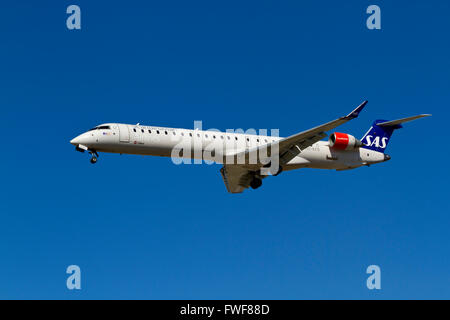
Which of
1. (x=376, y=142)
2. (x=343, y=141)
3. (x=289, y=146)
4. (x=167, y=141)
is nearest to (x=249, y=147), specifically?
(x=289, y=146)

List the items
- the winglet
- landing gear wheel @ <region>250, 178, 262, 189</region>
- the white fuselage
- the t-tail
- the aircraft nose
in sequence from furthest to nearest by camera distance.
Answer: the t-tail
landing gear wheel @ <region>250, 178, 262, 189</region>
the white fuselage
the aircraft nose
the winglet

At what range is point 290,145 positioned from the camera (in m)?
30.1

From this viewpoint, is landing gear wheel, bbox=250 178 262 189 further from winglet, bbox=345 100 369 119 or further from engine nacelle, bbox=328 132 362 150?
winglet, bbox=345 100 369 119

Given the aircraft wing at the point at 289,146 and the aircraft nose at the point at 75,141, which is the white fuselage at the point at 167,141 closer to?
the aircraft nose at the point at 75,141

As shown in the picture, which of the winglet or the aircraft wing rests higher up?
the winglet

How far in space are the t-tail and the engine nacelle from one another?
1.51 metres

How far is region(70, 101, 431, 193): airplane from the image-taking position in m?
29.1

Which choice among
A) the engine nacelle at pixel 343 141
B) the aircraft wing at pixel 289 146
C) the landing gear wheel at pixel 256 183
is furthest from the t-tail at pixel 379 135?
the landing gear wheel at pixel 256 183

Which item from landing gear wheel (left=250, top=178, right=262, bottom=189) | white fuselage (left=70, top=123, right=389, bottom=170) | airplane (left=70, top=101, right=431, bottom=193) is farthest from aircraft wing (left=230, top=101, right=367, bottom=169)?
→ landing gear wheel (left=250, top=178, right=262, bottom=189)

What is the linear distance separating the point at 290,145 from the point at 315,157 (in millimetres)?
2924

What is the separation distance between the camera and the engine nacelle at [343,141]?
3256 centimetres

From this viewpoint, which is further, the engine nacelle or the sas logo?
the sas logo

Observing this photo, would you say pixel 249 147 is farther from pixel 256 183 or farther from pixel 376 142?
pixel 376 142
